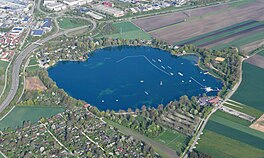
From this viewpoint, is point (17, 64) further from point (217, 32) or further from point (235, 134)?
point (235, 134)

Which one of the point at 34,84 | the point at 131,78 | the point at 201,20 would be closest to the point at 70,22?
the point at 201,20

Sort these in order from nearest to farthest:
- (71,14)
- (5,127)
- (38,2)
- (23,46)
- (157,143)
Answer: (157,143) < (5,127) < (23,46) < (71,14) < (38,2)

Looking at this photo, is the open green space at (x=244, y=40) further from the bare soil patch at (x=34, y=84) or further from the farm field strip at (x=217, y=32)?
the bare soil patch at (x=34, y=84)

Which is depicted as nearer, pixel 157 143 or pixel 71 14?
pixel 157 143

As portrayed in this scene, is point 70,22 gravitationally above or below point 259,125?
above

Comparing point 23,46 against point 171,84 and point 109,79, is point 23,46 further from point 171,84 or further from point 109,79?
point 171,84

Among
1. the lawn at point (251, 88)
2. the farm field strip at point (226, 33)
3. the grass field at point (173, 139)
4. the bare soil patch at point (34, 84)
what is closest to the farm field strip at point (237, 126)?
the lawn at point (251, 88)

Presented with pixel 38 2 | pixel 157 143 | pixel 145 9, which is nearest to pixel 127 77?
pixel 157 143
